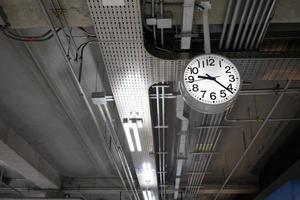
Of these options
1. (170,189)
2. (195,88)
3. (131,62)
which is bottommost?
(170,189)

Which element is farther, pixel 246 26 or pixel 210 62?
pixel 246 26

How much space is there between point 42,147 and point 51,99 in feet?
7.09

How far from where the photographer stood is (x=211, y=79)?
254 cm

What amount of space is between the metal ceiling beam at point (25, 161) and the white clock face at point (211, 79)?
3936 mm

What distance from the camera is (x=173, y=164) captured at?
7059mm

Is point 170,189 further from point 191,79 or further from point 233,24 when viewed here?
point 191,79

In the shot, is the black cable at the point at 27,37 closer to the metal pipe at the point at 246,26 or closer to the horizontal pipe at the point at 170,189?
the metal pipe at the point at 246,26

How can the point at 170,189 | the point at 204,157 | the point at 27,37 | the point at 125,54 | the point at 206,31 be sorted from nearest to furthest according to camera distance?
1. the point at 206,31
2. the point at 125,54
3. the point at 27,37
4. the point at 204,157
5. the point at 170,189

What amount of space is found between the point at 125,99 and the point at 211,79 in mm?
1485

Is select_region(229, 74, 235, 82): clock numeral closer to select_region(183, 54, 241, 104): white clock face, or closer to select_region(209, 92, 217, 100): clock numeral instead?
select_region(183, 54, 241, 104): white clock face

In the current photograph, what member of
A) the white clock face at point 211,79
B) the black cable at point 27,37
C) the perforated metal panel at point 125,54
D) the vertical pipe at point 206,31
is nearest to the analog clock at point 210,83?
the white clock face at point 211,79

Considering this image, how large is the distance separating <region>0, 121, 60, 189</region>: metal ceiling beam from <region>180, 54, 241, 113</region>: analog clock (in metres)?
3.93

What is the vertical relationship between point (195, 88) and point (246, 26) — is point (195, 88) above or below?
below

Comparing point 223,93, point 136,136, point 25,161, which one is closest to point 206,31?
point 223,93
